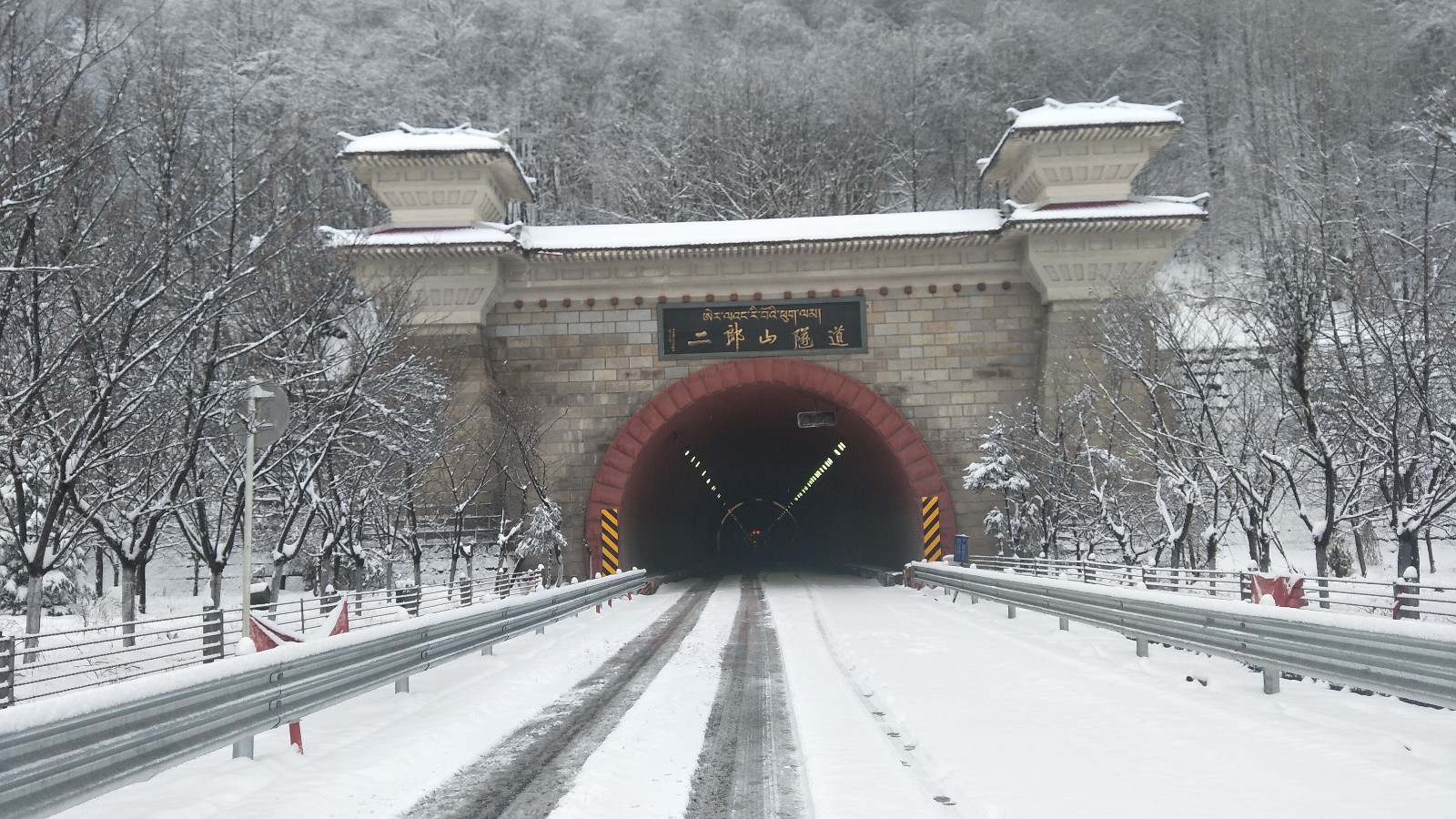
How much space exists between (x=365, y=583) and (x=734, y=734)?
71.2 feet

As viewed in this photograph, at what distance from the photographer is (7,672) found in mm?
7496

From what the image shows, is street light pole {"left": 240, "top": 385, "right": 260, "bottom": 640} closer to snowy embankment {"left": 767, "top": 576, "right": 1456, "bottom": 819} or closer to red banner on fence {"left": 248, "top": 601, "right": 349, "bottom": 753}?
red banner on fence {"left": 248, "top": 601, "right": 349, "bottom": 753}

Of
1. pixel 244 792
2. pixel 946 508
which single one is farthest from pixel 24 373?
pixel 946 508

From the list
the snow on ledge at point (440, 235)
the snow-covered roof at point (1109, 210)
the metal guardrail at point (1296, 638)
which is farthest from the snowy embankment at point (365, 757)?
the snow-covered roof at point (1109, 210)

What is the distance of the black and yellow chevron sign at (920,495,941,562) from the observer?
27312mm

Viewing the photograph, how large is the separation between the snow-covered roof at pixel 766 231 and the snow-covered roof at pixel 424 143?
250cm

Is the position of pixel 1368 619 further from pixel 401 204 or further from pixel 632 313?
pixel 401 204

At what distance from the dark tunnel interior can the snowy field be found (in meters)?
19.0

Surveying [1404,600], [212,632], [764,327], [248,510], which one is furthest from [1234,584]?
[248,510]

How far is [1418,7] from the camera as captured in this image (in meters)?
65.3

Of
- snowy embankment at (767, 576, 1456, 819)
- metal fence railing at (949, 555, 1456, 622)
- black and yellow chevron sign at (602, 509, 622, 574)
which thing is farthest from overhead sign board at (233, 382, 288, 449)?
black and yellow chevron sign at (602, 509, 622, 574)

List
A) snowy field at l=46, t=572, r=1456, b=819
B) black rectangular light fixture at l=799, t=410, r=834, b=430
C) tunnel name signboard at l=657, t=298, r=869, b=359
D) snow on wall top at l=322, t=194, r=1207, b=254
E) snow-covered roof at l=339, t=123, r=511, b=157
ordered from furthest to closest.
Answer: black rectangular light fixture at l=799, t=410, r=834, b=430
tunnel name signboard at l=657, t=298, r=869, b=359
snow-covered roof at l=339, t=123, r=511, b=157
snow on wall top at l=322, t=194, r=1207, b=254
snowy field at l=46, t=572, r=1456, b=819

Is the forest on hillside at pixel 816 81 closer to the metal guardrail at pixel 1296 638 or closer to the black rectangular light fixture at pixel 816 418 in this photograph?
the black rectangular light fixture at pixel 816 418

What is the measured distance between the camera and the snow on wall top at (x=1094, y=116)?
86.9 feet
